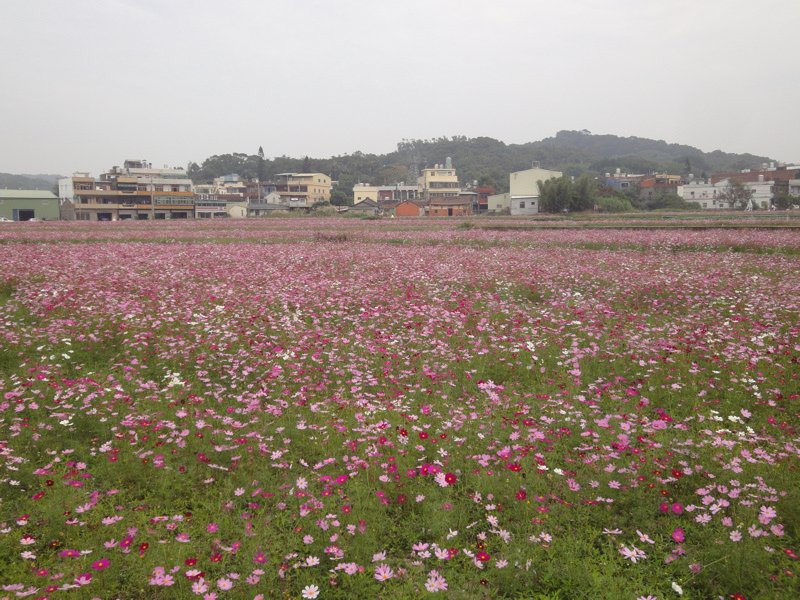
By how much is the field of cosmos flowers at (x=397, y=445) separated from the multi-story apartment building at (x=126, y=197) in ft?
306

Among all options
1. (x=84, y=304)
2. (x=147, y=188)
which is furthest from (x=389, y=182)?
(x=84, y=304)

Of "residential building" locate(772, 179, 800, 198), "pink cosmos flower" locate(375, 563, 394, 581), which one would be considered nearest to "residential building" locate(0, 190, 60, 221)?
"pink cosmos flower" locate(375, 563, 394, 581)

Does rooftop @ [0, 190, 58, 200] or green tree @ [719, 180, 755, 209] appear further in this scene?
green tree @ [719, 180, 755, 209]

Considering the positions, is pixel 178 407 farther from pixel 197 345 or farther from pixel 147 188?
pixel 147 188

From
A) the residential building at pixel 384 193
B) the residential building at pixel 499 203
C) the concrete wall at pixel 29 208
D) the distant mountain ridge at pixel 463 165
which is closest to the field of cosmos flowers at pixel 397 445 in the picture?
the residential building at pixel 499 203

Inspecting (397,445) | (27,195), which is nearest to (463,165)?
(27,195)

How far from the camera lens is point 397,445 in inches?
250

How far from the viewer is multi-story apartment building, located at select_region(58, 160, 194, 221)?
94.2 m

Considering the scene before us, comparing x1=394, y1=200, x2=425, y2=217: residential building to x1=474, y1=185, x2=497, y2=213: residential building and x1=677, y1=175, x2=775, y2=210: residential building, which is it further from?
x1=677, y1=175, x2=775, y2=210: residential building

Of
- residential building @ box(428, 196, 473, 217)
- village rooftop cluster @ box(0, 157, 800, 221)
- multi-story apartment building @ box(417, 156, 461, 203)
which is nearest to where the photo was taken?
village rooftop cluster @ box(0, 157, 800, 221)

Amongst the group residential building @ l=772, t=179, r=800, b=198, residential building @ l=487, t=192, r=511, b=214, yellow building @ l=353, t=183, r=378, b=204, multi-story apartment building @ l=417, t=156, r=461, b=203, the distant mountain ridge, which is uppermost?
the distant mountain ridge

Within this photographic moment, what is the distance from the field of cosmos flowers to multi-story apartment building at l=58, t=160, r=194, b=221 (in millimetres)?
93273

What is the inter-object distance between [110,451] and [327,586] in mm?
3653

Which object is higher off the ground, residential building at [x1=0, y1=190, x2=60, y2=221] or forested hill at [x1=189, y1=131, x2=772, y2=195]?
forested hill at [x1=189, y1=131, x2=772, y2=195]
